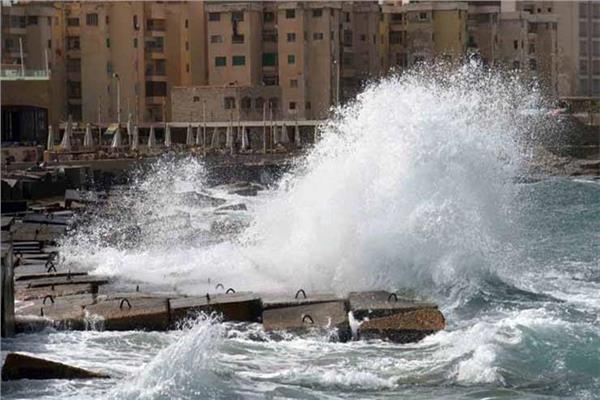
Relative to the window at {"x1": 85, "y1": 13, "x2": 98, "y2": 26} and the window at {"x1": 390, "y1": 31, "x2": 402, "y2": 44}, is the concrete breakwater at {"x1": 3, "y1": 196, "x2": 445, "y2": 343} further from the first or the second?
the window at {"x1": 390, "y1": 31, "x2": 402, "y2": 44}

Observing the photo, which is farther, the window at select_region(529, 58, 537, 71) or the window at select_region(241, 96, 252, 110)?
the window at select_region(529, 58, 537, 71)

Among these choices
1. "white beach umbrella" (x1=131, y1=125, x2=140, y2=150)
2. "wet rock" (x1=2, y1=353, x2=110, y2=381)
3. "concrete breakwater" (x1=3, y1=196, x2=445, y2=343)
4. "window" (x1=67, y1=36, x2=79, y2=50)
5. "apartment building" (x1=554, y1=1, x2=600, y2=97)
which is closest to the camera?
"wet rock" (x1=2, y1=353, x2=110, y2=381)

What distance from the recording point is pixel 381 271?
57.8ft

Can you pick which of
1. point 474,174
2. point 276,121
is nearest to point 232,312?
point 474,174

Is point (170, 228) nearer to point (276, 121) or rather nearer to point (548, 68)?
point (276, 121)

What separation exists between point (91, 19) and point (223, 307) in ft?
176

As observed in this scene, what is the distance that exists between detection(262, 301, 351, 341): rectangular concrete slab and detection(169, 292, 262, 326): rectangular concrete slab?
0.19 metres

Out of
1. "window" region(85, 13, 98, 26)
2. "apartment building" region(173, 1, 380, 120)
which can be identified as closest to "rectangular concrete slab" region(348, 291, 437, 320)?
"apartment building" region(173, 1, 380, 120)

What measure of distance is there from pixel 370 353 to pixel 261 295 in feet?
10.2

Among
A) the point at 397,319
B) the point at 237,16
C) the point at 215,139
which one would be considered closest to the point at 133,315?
the point at 397,319

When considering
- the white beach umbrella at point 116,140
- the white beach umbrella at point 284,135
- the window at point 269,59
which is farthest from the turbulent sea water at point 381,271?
the window at point 269,59

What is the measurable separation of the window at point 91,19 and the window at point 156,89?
152 inches

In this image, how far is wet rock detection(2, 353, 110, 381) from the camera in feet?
39.4

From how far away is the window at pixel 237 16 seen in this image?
66.9 m
